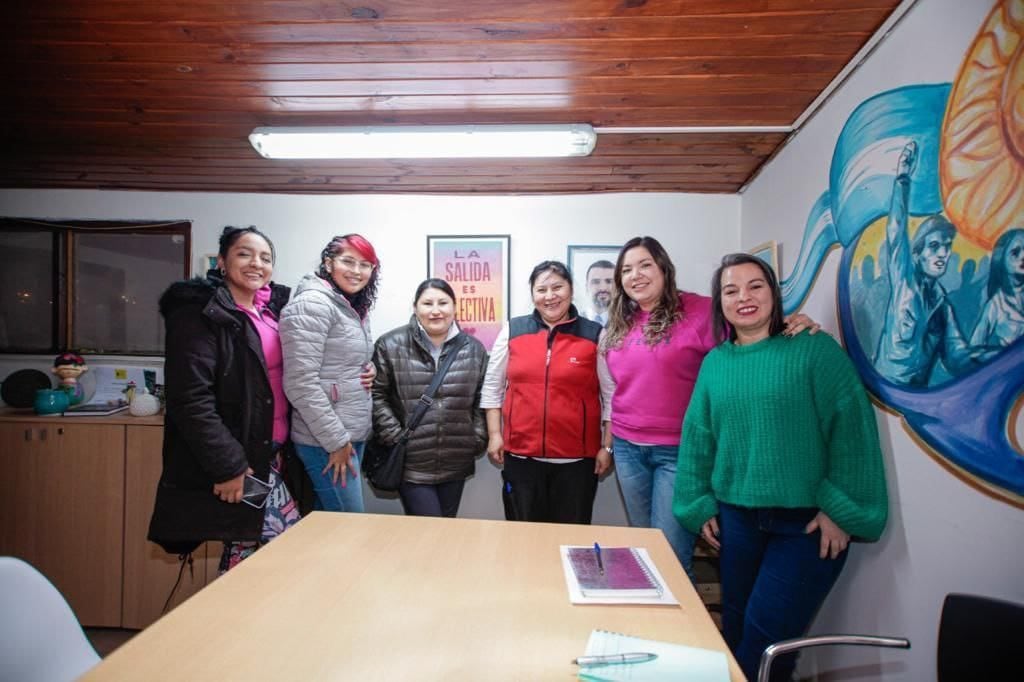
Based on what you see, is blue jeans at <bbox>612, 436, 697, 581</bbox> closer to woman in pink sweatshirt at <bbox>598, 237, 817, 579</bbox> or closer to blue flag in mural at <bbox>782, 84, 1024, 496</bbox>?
woman in pink sweatshirt at <bbox>598, 237, 817, 579</bbox>

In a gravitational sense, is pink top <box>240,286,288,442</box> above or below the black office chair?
above

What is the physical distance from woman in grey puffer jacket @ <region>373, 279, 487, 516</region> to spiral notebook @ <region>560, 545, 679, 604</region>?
109cm


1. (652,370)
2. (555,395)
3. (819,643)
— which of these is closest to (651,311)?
(652,370)

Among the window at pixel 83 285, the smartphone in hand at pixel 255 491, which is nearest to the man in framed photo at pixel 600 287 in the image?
the smartphone in hand at pixel 255 491

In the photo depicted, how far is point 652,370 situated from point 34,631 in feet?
6.55

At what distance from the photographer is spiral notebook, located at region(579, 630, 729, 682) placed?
0.85 m

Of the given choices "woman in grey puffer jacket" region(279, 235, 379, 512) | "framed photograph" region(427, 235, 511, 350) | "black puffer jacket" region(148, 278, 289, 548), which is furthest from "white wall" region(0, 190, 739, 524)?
"black puffer jacket" region(148, 278, 289, 548)

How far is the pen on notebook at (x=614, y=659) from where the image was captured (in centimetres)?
88

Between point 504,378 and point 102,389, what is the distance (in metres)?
2.64

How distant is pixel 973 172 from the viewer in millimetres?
1188

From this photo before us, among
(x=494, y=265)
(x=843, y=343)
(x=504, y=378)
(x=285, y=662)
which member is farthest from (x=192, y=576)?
(x=843, y=343)

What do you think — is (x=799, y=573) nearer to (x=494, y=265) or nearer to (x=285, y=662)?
(x=285, y=662)

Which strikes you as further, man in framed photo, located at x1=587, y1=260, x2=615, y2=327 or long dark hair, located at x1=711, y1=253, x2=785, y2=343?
man in framed photo, located at x1=587, y1=260, x2=615, y2=327

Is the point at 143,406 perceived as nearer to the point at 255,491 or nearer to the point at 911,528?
the point at 255,491
